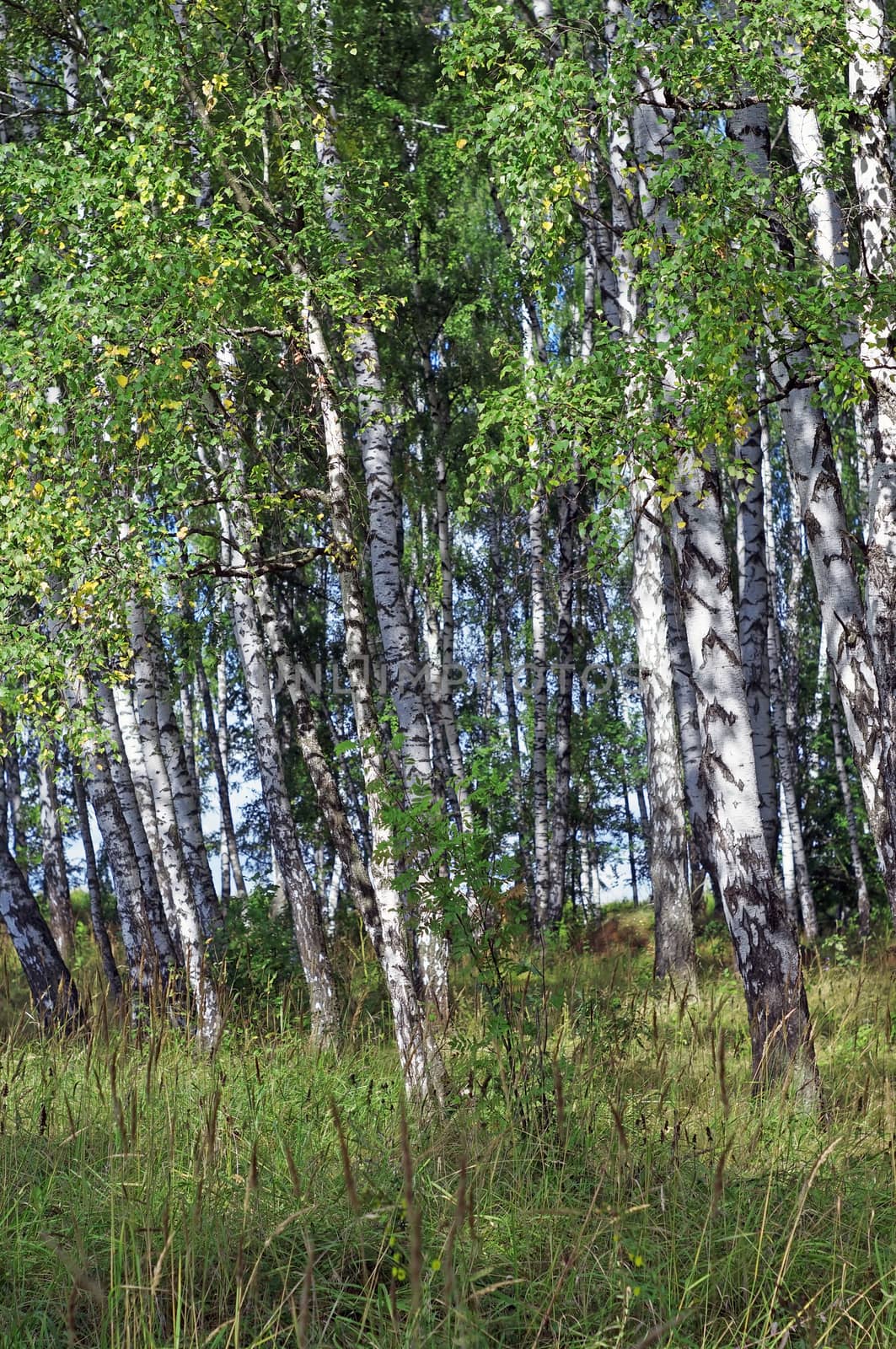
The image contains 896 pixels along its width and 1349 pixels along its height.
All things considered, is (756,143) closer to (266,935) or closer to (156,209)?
(156,209)

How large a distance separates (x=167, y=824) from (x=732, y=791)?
5281 mm

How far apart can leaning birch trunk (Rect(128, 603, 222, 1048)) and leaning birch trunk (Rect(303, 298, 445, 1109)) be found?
187cm

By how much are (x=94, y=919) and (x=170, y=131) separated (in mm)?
9798

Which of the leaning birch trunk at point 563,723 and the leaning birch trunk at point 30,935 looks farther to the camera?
the leaning birch trunk at point 563,723

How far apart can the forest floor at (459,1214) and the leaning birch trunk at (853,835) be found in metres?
10.5

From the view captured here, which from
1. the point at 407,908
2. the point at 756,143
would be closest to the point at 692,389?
the point at 756,143

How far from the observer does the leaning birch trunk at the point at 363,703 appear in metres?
6.73

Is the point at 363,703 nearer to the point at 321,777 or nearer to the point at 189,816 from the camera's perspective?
the point at 321,777

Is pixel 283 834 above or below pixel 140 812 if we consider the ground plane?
below

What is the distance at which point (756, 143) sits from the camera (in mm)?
7199

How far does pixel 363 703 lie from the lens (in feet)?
23.4

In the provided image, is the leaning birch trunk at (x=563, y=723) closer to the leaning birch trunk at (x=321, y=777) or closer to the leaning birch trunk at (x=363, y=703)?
the leaning birch trunk at (x=321, y=777)

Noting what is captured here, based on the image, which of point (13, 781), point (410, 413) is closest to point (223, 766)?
point (13, 781)

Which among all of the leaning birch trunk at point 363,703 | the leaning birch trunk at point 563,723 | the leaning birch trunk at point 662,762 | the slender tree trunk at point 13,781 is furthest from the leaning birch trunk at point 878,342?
the leaning birch trunk at point 563,723
